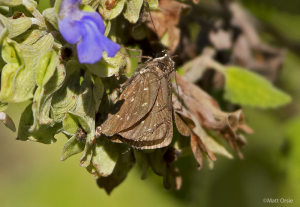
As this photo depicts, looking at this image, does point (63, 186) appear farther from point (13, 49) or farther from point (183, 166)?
point (13, 49)

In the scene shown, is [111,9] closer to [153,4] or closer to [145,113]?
[153,4]

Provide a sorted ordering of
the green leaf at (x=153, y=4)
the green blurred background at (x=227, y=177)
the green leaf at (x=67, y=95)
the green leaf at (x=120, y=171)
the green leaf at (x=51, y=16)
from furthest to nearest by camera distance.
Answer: the green blurred background at (x=227, y=177) < the green leaf at (x=120, y=171) < the green leaf at (x=153, y=4) < the green leaf at (x=67, y=95) < the green leaf at (x=51, y=16)

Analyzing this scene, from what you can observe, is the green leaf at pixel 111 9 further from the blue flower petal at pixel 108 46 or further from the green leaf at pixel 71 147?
the green leaf at pixel 71 147

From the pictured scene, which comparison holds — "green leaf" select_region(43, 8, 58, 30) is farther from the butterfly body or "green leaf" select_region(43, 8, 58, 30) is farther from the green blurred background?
the green blurred background

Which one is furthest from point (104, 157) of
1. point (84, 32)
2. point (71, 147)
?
point (84, 32)

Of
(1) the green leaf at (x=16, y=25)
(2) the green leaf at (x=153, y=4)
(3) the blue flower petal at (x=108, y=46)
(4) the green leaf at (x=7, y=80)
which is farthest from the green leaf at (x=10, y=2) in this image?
(2) the green leaf at (x=153, y=4)

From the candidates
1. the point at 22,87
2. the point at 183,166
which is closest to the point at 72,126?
the point at 22,87
